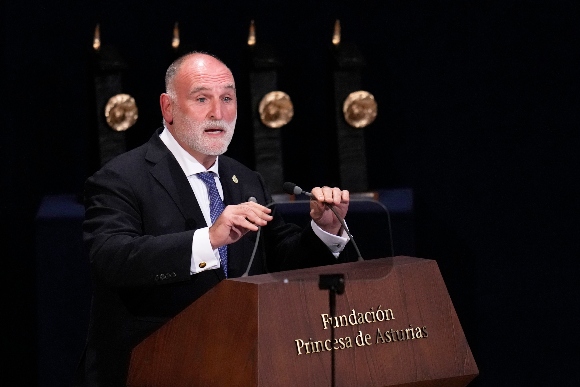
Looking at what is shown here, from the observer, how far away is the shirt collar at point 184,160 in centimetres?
334

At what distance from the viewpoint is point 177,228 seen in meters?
3.19

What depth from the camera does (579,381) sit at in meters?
4.84

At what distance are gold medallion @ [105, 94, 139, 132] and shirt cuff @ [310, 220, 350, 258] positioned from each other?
1261 millimetres

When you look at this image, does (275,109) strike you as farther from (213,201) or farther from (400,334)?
(400,334)

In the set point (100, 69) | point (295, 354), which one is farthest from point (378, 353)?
point (100, 69)

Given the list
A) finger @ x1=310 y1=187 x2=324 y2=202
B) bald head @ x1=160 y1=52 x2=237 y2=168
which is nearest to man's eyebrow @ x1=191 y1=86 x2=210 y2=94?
bald head @ x1=160 y1=52 x2=237 y2=168

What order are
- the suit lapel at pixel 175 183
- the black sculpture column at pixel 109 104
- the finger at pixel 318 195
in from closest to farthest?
1. the finger at pixel 318 195
2. the suit lapel at pixel 175 183
3. the black sculpture column at pixel 109 104

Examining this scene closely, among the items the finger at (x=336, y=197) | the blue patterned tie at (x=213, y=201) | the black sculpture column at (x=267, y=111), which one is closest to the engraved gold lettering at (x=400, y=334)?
the finger at (x=336, y=197)

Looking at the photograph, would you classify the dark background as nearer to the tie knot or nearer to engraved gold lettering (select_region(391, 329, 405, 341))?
the tie knot

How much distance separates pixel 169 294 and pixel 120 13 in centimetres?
178

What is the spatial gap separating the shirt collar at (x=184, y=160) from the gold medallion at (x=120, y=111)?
0.82 metres

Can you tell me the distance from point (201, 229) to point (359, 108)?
1.51 metres

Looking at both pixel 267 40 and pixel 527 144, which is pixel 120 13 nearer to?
pixel 267 40

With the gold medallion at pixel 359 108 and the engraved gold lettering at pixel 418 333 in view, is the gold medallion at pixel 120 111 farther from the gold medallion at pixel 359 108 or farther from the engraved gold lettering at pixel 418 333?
the engraved gold lettering at pixel 418 333
